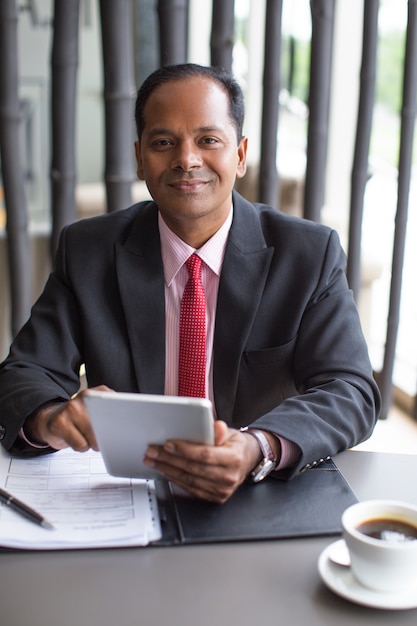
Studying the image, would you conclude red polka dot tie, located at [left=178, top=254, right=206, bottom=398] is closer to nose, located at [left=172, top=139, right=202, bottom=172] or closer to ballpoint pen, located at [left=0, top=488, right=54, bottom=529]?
nose, located at [left=172, top=139, right=202, bottom=172]

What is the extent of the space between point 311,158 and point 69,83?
→ 80cm

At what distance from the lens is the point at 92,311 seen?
1.56 metres

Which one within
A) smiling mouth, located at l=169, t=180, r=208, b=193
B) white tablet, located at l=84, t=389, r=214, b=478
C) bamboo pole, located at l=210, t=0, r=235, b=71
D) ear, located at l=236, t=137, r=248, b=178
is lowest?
white tablet, located at l=84, t=389, r=214, b=478

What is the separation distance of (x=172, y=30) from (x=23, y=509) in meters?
1.73

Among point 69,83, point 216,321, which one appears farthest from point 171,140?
point 69,83

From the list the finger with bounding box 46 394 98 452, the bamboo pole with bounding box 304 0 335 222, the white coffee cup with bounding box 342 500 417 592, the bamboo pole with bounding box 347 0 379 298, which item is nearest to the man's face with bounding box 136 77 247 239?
the finger with bounding box 46 394 98 452

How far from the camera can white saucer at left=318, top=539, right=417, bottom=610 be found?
84 centimetres

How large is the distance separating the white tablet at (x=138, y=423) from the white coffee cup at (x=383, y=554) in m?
0.22

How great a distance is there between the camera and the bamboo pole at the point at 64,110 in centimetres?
241

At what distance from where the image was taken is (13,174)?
8.46 feet

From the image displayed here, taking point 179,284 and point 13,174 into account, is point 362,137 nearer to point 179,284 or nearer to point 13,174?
point 13,174

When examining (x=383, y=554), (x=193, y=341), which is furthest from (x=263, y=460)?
(x=193, y=341)

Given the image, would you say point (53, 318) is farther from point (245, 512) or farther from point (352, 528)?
point (352, 528)

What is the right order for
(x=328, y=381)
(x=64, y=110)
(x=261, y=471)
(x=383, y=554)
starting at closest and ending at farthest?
1. (x=383, y=554)
2. (x=261, y=471)
3. (x=328, y=381)
4. (x=64, y=110)
